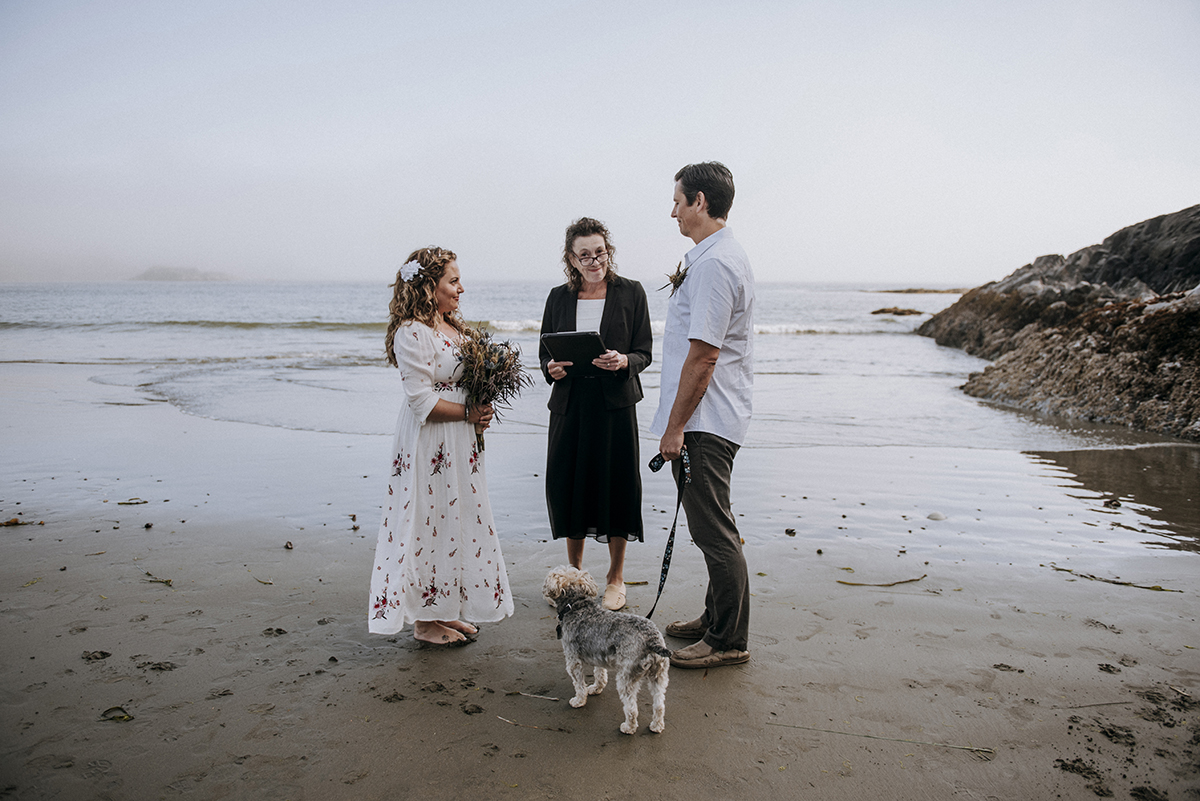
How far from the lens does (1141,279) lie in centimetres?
2078

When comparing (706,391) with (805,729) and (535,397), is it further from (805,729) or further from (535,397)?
(535,397)

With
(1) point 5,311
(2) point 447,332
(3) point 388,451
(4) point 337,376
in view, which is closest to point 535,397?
(3) point 388,451

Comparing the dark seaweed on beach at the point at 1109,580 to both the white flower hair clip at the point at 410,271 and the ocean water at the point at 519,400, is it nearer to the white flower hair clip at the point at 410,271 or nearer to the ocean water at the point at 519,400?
the ocean water at the point at 519,400

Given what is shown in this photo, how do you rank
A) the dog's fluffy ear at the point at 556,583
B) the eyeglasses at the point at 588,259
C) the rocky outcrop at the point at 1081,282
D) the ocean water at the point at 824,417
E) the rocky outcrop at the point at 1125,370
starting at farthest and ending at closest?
the rocky outcrop at the point at 1081,282
the rocky outcrop at the point at 1125,370
the ocean water at the point at 824,417
the eyeglasses at the point at 588,259
the dog's fluffy ear at the point at 556,583

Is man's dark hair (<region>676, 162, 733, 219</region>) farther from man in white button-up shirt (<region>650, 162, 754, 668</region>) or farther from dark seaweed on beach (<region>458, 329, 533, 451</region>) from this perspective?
dark seaweed on beach (<region>458, 329, 533, 451</region>)

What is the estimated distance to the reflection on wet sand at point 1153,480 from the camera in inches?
222

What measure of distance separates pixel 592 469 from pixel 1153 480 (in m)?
6.33

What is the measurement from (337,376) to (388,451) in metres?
8.55

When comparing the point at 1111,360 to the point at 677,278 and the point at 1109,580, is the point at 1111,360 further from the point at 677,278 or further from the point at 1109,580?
the point at 677,278

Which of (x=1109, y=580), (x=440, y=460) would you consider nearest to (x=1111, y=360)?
(x=1109, y=580)

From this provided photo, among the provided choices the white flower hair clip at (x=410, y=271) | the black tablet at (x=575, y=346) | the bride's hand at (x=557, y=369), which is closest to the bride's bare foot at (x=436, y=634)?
the bride's hand at (x=557, y=369)

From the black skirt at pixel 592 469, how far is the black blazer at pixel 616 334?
0.07 m

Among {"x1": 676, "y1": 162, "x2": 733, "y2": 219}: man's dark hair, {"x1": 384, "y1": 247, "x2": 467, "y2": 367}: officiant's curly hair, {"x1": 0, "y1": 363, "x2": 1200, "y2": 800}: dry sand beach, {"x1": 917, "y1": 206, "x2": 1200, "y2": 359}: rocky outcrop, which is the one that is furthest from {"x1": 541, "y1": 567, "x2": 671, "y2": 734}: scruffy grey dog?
{"x1": 917, "y1": 206, "x2": 1200, "y2": 359}: rocky outcrop

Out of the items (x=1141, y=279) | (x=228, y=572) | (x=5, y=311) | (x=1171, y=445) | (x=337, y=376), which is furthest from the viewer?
(x=5, y=311)
